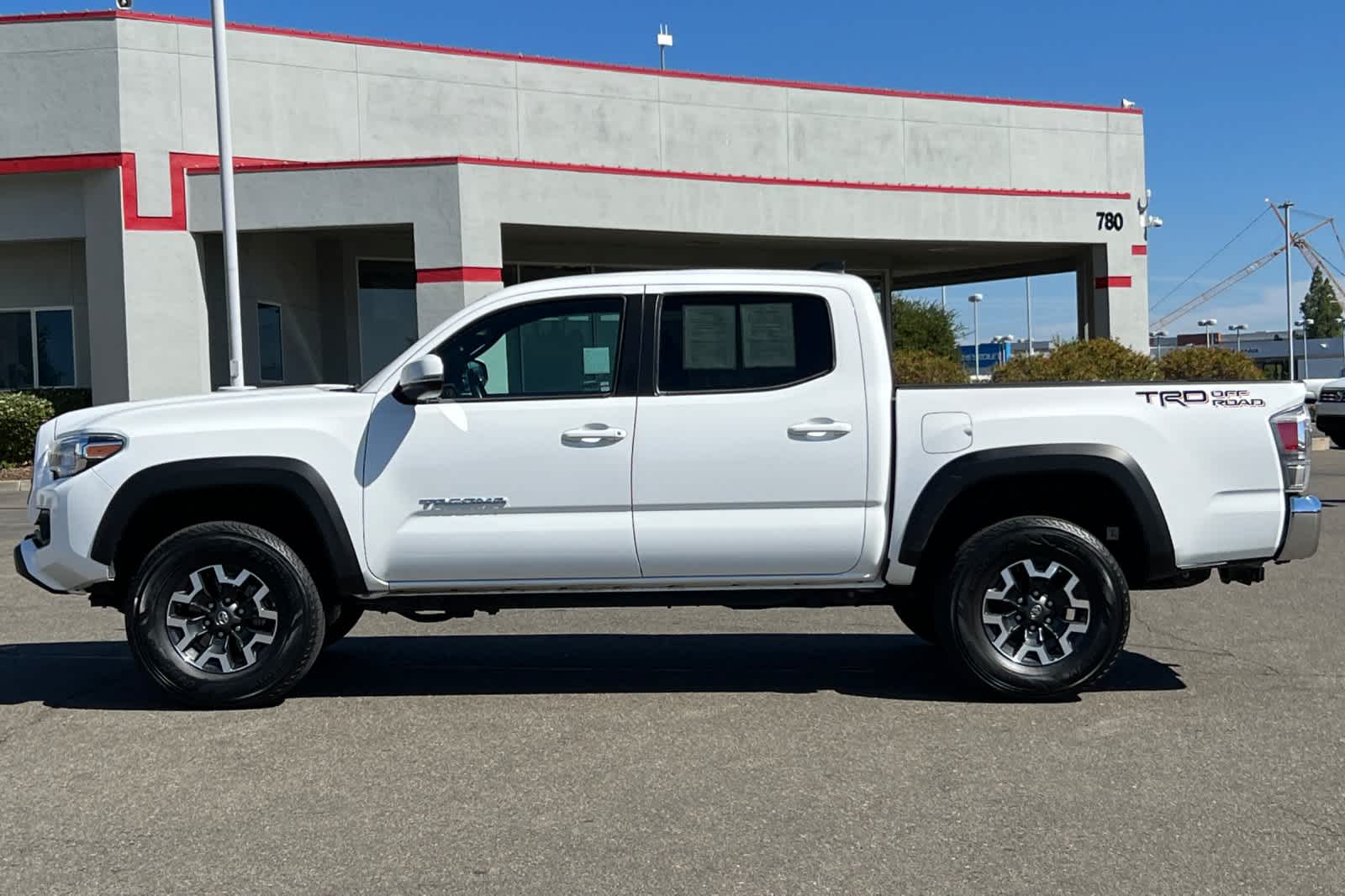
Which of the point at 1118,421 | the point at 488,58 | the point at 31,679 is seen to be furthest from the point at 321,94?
the point at 1118,421

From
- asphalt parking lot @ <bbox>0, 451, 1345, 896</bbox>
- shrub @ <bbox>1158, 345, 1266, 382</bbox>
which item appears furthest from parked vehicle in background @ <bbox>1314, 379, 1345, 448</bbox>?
asphalt parking lot @ <bbox>0, 451, 1345, 896</bbox>

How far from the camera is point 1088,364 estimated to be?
24469 millimetres

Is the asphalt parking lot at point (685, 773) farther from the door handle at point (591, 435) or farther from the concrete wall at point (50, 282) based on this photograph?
the concrete wall at point (50, 282)

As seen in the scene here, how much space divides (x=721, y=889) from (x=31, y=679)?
4805 mm

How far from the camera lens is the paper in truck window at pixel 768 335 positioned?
6719 millimetres

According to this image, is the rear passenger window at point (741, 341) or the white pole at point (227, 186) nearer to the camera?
the rear passenger window at point (741, 341)

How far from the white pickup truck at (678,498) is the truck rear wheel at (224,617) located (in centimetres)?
1

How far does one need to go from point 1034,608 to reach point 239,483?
3.73 m

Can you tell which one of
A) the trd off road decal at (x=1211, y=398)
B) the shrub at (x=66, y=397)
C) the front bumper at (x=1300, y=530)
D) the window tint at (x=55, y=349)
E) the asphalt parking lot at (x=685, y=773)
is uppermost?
the window tint at (x=55, y=349)

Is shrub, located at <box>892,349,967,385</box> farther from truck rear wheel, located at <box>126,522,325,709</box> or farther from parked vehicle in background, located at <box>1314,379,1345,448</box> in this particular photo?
truck rear wheel, located at <box>126,522,325,709</box>

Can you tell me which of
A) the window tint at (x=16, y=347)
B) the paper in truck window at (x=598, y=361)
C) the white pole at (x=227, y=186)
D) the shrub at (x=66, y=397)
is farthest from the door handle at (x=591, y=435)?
the window tint at (x=16, y=347)

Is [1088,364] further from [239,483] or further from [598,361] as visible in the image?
[239,483]

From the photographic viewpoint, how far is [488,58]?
2784 centimetres

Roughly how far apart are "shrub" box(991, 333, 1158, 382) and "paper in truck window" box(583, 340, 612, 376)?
18.2 m
